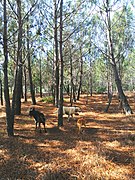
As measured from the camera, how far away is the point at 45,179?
5055mm

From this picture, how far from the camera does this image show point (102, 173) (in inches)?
206

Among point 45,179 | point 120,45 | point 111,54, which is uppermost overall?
point 120,45

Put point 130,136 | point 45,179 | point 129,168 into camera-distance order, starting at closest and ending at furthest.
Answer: point 45,179 < point 129,168 < point 130,136

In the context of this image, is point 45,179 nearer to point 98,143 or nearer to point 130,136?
point 98,143

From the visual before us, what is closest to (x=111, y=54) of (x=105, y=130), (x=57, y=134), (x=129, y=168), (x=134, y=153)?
(x=105, y=130)

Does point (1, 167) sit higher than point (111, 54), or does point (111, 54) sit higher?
point (111, 54)

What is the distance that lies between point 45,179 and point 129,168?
2.14m

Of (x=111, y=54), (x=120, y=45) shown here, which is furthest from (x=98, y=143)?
(x=120, y=45)

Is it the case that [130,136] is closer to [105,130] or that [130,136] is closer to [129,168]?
[105,130]

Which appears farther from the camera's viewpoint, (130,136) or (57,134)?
(57,134)

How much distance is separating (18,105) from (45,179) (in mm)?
10509

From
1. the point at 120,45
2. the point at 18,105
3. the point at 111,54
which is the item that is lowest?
the point at 18,105

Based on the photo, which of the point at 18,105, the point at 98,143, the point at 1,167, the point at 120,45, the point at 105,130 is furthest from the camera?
the point at 120,45

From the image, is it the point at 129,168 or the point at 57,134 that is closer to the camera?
the point at 129,168
